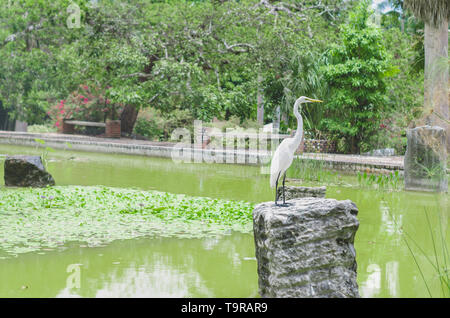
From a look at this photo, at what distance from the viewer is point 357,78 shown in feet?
54.7

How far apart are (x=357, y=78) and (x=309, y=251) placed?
1305cm

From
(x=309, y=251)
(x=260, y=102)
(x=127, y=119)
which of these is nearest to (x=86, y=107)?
(x=127, y=119)

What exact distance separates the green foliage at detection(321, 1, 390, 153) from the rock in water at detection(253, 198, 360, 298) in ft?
41.0

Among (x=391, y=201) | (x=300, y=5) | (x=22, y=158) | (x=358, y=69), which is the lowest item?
(x=391, y=201)

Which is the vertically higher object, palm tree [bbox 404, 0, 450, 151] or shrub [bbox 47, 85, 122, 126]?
palm tree [bbox 404, 0, 450, 151]

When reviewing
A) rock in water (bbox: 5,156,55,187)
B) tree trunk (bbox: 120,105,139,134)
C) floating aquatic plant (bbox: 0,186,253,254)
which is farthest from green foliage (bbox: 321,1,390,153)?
rock in water (bbox: 5,156,55,187)

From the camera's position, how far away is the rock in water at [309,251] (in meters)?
4.34

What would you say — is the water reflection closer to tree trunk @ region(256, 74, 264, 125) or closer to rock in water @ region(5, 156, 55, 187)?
rock in water @ region(5, 156, 55, 187)

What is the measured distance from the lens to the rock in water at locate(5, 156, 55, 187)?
10.2 m

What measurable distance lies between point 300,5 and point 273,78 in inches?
121

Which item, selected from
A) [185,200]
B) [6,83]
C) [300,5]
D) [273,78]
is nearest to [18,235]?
[185,200]

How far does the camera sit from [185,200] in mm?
9078

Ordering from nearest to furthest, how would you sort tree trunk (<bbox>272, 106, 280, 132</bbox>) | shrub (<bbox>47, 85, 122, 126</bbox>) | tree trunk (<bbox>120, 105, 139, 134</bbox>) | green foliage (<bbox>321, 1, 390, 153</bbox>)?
green foliage (<bbox>321, 1, 390, 153</bbox>), tree trunk (<bbox>272, 106, 280, 132</bbox>), tree trunk (<bbox>120, 105, 139, 134</bbox>), shrub (<bbox>47, 85, 122, 126</bbox>)
